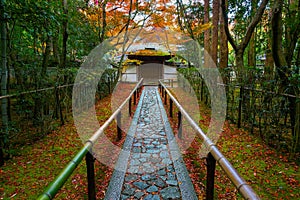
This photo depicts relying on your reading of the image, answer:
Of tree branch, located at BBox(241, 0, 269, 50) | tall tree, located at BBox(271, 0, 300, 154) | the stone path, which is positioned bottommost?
the stone path

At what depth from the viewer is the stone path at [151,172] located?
261cm

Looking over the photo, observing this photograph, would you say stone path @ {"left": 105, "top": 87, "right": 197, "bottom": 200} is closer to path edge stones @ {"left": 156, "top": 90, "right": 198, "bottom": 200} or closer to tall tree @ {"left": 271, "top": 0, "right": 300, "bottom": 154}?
path edge stones @ {"left": 156, "top": 90, "right": 198, "bottom": 200}

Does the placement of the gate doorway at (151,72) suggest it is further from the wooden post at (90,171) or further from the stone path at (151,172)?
the wooden post at (90,171)

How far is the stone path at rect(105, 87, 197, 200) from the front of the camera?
261 centimetres

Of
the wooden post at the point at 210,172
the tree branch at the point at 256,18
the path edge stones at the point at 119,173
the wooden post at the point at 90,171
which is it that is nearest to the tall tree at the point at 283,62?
the tree branch at the point at 256,18

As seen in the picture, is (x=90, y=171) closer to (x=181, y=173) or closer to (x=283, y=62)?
(x=181, y=173)

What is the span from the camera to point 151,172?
10.4 ft

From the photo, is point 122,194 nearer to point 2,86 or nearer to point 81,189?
point 81,189

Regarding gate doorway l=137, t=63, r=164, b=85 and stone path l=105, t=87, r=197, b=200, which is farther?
gate doorway l=137, t=63, r=164, b=85

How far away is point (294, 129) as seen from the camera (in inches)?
131

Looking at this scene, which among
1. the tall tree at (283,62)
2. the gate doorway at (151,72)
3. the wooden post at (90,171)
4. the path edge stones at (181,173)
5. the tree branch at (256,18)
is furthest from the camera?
the gate doorway at (151,72)

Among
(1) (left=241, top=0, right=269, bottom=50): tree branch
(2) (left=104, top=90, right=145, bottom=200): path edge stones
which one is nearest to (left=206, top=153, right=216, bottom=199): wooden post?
(2) (left=104, top=90, right=145, bottom=200): path edge stones

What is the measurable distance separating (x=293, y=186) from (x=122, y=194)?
7.67 feet

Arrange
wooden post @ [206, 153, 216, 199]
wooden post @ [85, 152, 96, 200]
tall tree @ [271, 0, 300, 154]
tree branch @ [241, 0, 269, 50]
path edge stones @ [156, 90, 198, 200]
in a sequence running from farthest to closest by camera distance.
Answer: tree branch @ [241, 0, 269, 50] → tall tree @ [271, 0, 300, 154] → path edge stones @ [156, 90, 198, 200] → wooden post @ [85, 152, 96, 200] → wooden post @ [206, 153, 216, 199]
